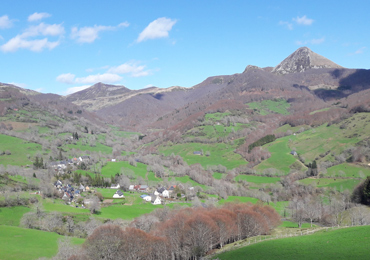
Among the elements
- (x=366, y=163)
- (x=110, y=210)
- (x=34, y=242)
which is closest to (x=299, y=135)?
(x=366, y=163)

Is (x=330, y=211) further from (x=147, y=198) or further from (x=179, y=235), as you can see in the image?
(x=147, y=198)

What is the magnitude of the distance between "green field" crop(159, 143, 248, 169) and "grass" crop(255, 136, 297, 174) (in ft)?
42.8

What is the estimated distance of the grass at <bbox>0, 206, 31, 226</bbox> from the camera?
60919 mm

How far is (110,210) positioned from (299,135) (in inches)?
4781

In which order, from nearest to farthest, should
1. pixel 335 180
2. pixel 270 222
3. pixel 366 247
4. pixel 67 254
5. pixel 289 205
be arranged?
pixel 366 247 → pixel 67 254 → pixel 270 222 → pixel 289 205 → pixel 335 180

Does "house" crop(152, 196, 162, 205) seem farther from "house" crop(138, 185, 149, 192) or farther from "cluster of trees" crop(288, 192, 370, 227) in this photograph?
"cluster of trees" crop(288, 192, 370, 227)

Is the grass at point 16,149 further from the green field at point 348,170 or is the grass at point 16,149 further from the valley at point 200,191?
the green field at point 348,170

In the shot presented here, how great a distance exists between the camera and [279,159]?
5246 inches

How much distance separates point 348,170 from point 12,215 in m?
110

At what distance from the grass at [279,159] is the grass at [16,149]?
364ft

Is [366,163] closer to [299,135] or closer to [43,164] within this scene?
[299,135]

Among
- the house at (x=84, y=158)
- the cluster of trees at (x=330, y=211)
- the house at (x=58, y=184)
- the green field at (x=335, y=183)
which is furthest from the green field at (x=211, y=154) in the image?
the house at (x=58, y=184)

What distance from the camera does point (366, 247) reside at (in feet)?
97.2

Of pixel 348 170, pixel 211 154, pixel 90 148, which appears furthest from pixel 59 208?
pixel 90 148
